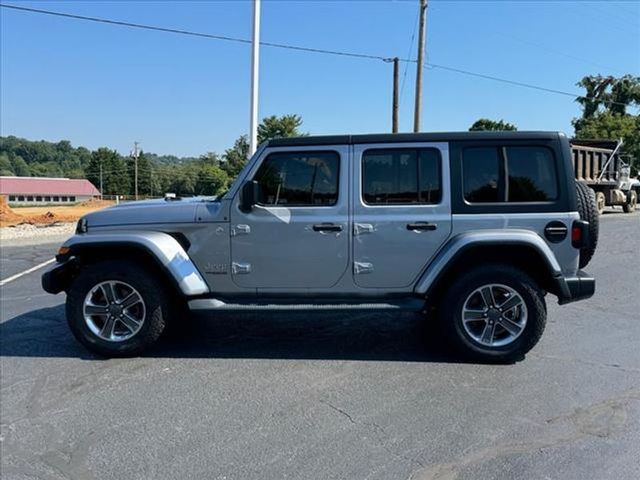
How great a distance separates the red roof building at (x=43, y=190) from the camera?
94250 millimetres

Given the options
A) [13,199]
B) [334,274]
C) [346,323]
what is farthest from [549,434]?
[13,199]

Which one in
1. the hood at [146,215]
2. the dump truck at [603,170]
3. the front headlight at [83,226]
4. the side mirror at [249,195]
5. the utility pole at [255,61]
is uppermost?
the utility pole at [255,61]

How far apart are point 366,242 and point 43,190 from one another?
351 ft

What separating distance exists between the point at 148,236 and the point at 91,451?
195 centimetres

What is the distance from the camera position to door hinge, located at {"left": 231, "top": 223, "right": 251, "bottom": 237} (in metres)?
4.57

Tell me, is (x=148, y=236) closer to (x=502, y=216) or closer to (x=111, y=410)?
→ (x=111, y=410)

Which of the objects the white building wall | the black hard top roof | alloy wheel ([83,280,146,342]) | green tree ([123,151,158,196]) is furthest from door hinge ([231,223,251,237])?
green tree ([123,151,158,196])

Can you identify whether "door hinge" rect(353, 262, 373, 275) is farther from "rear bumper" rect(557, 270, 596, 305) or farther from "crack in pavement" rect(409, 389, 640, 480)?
"crack in pavement" rect(409, 389, 640, 480)

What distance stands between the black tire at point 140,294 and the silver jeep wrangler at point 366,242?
1 cm

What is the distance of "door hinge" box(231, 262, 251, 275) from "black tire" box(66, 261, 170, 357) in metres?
0.69

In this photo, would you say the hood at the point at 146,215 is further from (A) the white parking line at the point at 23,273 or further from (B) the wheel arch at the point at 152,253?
(A) the white parking line at the point at 23,273

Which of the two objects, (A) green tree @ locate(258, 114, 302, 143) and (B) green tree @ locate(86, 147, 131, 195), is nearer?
(A) green tree @ locate(258, 114, 302, 143)

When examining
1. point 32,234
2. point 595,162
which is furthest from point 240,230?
point 595,162

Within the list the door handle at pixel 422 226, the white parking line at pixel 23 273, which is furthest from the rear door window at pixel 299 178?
the white parking line at pixel 23 273
